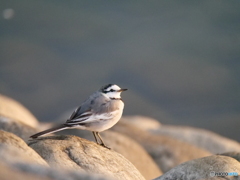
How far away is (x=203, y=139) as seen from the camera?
64.7ft

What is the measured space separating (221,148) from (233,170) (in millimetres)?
11018

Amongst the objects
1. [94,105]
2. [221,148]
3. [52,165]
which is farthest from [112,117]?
[221,148]

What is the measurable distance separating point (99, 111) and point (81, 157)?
936mm

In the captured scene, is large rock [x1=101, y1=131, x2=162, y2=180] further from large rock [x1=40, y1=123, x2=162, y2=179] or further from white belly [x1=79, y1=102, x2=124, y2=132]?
white belly [x1=79, y1=102, x2=124, y2=132]

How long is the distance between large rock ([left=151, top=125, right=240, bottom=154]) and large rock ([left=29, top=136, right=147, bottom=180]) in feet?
37.0

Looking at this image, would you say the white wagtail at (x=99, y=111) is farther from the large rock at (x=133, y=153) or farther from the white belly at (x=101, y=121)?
the large rock at (x=133, y=153)

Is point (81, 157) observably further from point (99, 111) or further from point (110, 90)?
point (110, 90)

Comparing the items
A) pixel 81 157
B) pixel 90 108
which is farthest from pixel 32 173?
pixel 90 108

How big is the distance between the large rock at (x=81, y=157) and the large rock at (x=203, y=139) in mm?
11272

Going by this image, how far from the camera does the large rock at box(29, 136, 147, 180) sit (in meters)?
Result: 7.22

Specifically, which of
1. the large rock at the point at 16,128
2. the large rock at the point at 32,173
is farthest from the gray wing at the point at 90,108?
the large rock at the point at 32,173

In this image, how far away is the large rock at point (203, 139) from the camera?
18.8m

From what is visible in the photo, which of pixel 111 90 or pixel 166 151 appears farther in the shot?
pixel 166 151


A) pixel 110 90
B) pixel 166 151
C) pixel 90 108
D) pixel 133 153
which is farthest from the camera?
pixel 166 151
